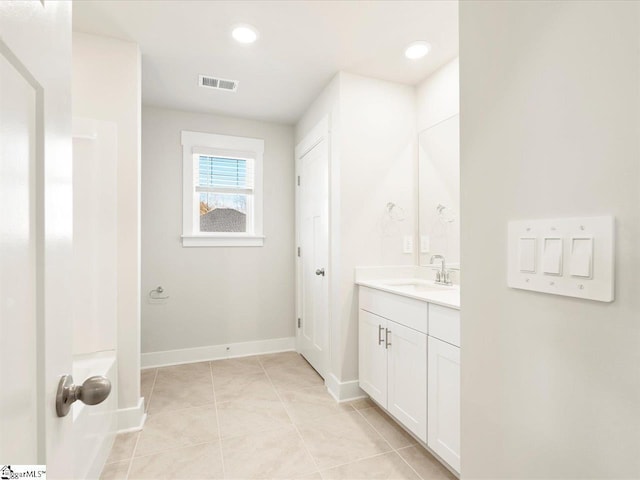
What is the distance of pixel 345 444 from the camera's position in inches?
75.3

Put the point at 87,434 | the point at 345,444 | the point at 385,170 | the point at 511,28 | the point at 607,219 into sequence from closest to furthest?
the point at 607,219
the point at 511,28
the point at 87,434
the point at 345,444
the point at 385,170

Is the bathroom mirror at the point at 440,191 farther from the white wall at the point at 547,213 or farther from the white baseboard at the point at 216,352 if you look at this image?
the white baseboard at the point at 216,352

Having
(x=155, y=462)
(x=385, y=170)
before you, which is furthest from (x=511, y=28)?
(x=155, y=462)

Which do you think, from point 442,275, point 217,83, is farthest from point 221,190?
point 442,275

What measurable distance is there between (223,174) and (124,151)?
139 centimetres

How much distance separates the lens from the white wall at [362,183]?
2469mm

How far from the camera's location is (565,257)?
1.90 feet

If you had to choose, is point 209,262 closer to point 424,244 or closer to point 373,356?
point 373,356

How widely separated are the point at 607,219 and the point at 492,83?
379 millimetres

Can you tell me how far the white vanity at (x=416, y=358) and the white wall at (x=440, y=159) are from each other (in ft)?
1.21

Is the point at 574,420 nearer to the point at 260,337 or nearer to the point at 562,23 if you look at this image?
the point at 562,23

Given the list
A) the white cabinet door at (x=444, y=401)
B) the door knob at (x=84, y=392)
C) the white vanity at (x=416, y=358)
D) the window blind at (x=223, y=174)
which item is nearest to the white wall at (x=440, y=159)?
the white vanity at (x=416, y=358)

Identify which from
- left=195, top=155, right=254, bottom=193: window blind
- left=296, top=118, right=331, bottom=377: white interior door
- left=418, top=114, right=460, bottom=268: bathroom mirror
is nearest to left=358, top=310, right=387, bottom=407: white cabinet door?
left=296, top=118, right=331, bottom=377: white interior door

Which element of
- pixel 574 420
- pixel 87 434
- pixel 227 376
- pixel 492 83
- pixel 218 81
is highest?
pixel 218 81
